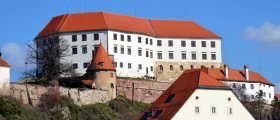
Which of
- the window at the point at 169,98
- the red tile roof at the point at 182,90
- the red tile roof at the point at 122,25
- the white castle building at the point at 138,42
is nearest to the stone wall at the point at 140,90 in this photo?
the white castle building at the point at 138,42

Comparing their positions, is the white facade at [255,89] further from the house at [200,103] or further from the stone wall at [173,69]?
the house at [200,103]


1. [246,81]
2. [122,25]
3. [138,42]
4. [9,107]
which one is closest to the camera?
[9,107]

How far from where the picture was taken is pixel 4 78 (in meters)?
91.7

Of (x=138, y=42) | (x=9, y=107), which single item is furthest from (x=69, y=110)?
(x=138, y=42)

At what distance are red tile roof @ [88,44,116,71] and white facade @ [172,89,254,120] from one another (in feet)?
94.0

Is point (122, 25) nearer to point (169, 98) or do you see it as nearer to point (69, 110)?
point (69, 110)

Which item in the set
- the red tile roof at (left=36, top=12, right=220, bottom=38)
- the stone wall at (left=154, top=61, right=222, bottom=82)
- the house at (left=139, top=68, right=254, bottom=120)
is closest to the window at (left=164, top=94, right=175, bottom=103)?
the house at (left=139, top=68, right=254, bottom=120)

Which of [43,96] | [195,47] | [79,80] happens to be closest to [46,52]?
[79,80]

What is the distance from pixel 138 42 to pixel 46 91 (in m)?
24.6

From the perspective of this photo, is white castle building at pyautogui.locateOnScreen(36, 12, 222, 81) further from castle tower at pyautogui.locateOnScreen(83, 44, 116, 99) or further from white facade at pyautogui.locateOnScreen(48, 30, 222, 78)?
castle tower at pyautogui.locateOnScreen(83, 44, 116, 99)

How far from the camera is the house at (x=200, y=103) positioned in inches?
2933

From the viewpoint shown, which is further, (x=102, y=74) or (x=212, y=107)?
(x=102, y=74)

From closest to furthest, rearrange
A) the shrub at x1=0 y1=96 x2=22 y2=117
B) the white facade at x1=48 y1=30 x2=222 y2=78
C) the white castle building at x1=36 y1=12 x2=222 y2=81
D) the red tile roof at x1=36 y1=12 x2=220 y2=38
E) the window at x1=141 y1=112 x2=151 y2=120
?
1. the window at x1=141 y1=112 x2=151 y2=120
2. the shrub at x1=0 y1=96 x2=22 y2=117
3. the white facade at x1=48 y1=30 x2=222 y2=78
4. the white castle building at x1=36 y1=12 x2=222 y2=81
5. the red tile roof at x1=36 y1=12 x2=220 y2=38

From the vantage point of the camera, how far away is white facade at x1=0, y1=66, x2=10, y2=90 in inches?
3600
